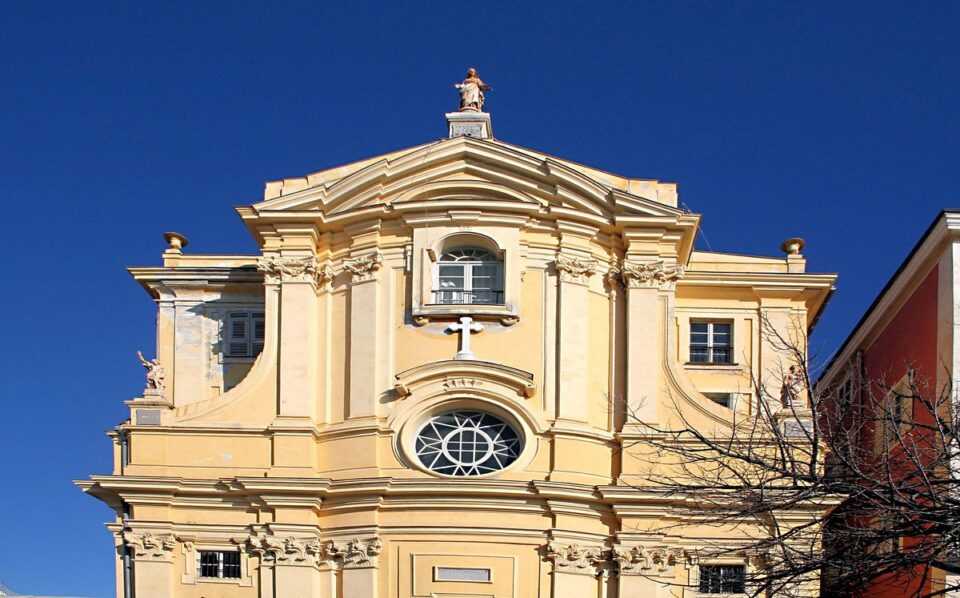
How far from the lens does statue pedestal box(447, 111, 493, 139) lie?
32.7 meters

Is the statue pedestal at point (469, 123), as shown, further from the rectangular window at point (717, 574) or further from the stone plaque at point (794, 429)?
the rectangular window at point (717, 574)

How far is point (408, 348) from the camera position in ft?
95.3

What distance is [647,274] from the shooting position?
97.3 ft

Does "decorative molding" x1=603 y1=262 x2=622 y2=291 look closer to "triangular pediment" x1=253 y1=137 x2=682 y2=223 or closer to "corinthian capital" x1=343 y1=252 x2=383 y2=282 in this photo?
"triangular pediment" x1=253 y1=137 x2=682 y2=223

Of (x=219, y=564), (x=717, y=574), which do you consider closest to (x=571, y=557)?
(x=717, y=574)

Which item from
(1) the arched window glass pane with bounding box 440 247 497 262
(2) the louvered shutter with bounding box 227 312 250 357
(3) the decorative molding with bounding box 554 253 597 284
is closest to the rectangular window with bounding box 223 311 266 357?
(2) the louvered shutter with bounding box 227 312 250 357

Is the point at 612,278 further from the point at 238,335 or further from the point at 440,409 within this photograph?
the point at 238,335

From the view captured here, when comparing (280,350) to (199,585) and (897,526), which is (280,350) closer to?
(199,585)

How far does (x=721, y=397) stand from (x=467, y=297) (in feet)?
19.9

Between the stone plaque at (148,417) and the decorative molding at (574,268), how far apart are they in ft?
27.3

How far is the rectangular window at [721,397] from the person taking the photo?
104 feet

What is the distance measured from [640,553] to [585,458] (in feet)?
6.78

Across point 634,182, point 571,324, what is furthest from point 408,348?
Answer: point 634,182

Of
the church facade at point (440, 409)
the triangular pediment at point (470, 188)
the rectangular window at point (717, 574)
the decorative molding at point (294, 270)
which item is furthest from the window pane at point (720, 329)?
the decorative molding at point (294, 270)
